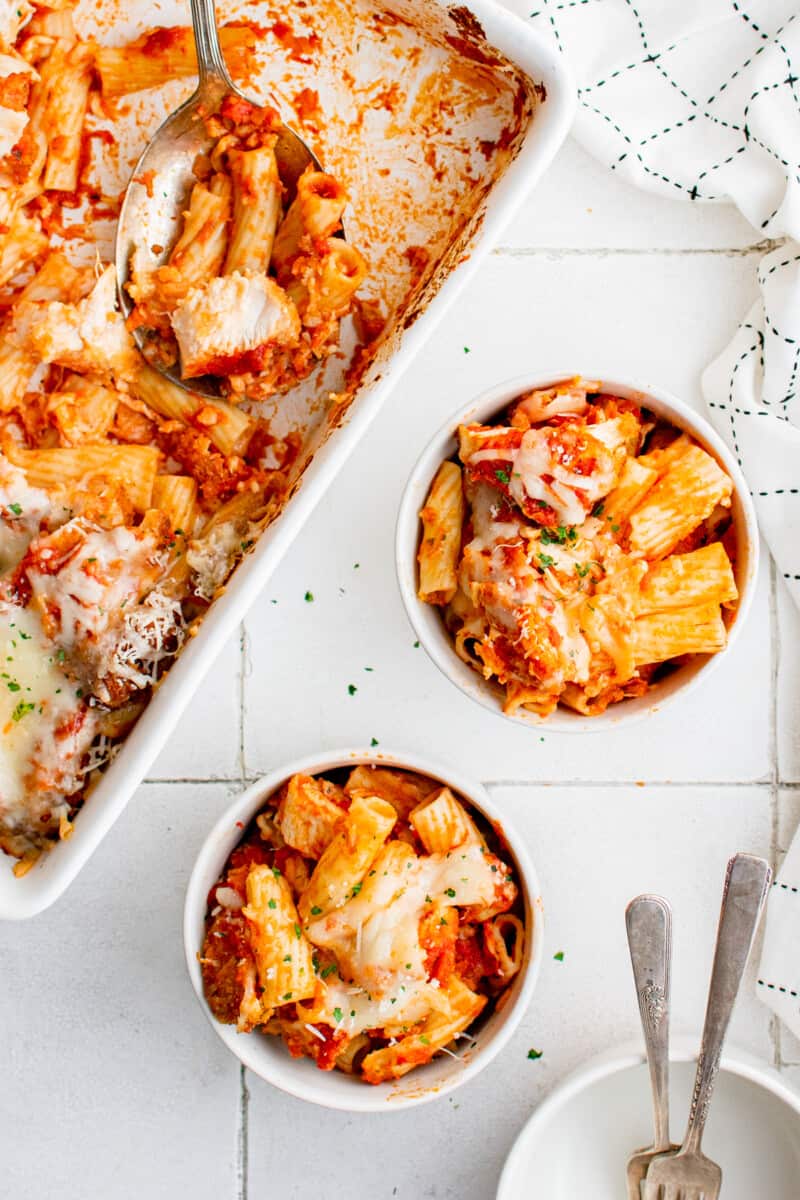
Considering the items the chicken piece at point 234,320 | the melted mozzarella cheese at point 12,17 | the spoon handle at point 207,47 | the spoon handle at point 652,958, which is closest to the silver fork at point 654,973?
the spoon handle at point 652,958


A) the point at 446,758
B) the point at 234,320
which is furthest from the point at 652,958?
the point at 234,320

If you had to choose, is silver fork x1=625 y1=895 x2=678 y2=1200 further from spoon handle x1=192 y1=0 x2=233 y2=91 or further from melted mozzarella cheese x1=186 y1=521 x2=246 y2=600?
spoon handle x1=192 y1=0 x2=233 y2=91

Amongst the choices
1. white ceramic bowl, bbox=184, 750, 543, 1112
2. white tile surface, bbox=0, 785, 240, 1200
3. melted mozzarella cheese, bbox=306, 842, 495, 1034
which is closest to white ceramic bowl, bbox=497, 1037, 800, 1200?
white ceramic bowl, bbox=184, 750, 543, 1112

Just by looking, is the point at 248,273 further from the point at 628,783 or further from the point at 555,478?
the point at 628,783

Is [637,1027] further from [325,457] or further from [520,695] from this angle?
[325,457]

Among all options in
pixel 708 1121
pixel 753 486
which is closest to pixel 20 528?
pixel 753 486

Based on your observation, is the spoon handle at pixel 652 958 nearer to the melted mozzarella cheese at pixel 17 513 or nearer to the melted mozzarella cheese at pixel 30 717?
the melted mozzarella cheese at pixel 30 717
